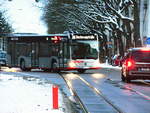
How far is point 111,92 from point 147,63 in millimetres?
5625

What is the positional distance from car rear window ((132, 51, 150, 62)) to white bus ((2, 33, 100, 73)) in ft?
32.9

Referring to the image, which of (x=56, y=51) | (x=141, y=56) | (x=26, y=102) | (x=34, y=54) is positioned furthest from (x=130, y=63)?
(x=34, y=54)

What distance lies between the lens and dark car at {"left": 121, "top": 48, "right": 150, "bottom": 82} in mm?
25156

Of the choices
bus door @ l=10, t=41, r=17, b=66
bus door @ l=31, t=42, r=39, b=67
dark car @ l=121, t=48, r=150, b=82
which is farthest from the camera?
bus door @ l=10, t=41, r=17, b=66

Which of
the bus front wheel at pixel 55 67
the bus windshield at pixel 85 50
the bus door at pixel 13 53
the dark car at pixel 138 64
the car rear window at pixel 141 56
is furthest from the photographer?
the bus door at pixel 13 53

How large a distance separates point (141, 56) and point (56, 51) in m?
12.1

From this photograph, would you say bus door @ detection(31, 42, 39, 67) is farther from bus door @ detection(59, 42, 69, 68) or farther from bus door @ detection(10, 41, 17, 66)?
bus door @ detection(59, 42, 69, 68)

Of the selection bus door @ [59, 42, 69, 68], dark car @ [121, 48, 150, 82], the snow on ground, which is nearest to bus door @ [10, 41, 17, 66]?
bus door @ [59, 42, 69, 68]

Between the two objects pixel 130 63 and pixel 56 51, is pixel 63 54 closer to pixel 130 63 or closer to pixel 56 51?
pixel 56 51

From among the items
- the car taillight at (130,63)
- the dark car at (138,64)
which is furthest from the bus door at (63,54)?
the car taillight at (130,63)

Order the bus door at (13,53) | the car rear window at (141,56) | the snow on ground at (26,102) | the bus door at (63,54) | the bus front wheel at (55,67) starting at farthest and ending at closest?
1. the bus door at (13,53)
2. the bus front wheel at (55,67)
3. the bus door at (63,54)
4. the car rear window at (141,56)
5. the snow on ground at (26,102)

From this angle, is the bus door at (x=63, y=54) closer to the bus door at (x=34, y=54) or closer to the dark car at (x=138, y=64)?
the bus door at (x=34, y=54)

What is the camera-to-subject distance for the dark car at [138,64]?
25.2 meters

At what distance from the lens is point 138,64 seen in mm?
25312
